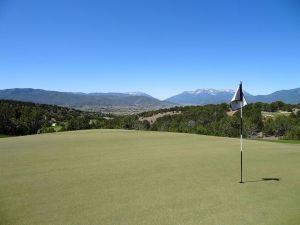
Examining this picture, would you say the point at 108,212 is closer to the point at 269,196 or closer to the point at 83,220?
the point at 83,220

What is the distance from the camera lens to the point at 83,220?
305 inches

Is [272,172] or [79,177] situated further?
[272,172]

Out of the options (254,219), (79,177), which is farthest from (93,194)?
(254,219)

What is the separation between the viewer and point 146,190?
411 inches

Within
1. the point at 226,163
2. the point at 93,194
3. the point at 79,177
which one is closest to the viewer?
the point at 93,194

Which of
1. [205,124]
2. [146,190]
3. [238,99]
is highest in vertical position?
[238,99]

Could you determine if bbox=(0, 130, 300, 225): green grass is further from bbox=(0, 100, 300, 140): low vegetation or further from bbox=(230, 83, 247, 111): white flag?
bbox=(0, 100, 300, 140): low vegetation

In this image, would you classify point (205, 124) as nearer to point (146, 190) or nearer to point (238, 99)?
point (238, 99)

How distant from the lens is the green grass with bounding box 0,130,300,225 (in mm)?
8089

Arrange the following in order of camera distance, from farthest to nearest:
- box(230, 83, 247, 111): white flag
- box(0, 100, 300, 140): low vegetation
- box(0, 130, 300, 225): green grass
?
box(0, 100, 300, 140): low vegetation < box(230, 83, 247, 111): white flag < box(0, 130, 300, 225): green grass

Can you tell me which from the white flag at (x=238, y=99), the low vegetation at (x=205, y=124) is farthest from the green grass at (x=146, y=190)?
the low vegetation at (x=205, y=124)

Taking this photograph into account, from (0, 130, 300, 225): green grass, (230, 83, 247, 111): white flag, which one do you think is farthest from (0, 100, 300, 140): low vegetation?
(230, 83, 247, 111): white flag

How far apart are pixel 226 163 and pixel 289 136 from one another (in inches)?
2278

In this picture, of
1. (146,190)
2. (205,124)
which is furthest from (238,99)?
(205,124)
